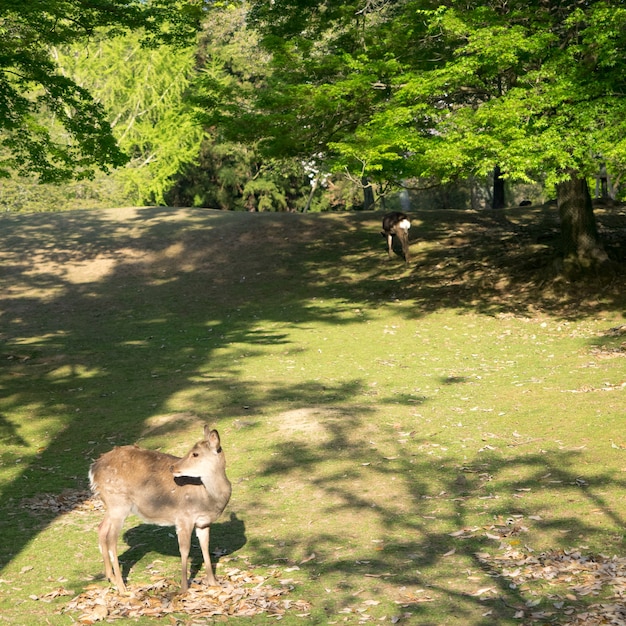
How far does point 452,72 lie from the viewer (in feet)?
58.5

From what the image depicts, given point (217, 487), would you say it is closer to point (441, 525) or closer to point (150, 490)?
point (150, 490)

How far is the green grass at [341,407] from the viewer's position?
8.34 metres

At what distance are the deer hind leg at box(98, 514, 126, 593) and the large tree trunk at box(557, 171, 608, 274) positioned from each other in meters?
17.2

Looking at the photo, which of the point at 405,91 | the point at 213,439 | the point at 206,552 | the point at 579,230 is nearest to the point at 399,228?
the point at 579,230

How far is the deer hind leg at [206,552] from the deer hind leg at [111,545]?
75 centimetres

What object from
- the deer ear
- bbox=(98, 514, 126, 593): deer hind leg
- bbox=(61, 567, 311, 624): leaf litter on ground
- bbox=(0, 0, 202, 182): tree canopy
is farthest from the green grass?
bbox=(0, 0, 202, 182): tree canopy

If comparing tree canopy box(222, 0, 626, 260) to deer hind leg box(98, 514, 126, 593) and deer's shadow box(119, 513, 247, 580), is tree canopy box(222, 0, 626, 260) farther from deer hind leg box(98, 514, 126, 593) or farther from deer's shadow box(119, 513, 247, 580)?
deer hind leg box(98, 514, 126, 593)

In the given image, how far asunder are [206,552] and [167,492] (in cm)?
65

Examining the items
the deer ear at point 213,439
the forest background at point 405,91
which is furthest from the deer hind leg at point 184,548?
the forest background at point 405,91

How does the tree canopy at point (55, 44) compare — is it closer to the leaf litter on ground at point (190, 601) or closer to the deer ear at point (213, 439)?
the deer ear at point (213, 439)

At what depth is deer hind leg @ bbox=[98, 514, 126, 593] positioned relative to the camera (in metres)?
7.64

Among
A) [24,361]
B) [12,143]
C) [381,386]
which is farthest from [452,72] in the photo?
[24,361]

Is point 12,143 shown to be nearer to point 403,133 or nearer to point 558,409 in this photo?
point 403,133

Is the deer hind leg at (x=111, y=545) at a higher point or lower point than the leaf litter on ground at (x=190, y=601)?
higher
